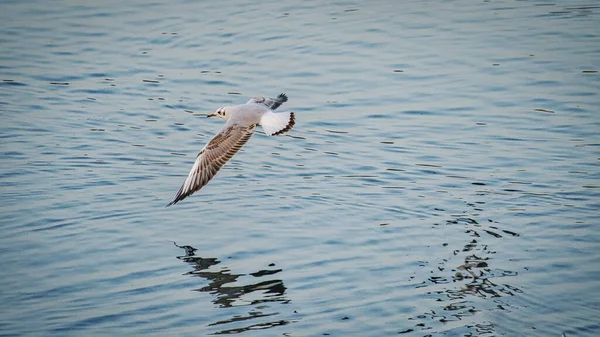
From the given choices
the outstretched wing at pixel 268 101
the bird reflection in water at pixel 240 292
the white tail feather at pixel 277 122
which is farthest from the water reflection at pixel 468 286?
the outstretched wing at pixel 268 101

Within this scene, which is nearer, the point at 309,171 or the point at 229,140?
the point at 229,140

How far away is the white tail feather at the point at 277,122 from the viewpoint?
944 centimetres

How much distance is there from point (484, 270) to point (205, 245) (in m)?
2.76

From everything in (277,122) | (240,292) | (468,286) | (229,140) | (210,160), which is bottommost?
(468,286)

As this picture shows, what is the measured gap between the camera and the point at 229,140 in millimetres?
9875

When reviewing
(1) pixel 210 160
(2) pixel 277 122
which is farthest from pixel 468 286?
(1) pixel 210 160

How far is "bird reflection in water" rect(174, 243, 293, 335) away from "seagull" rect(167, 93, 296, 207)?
1.33 metres

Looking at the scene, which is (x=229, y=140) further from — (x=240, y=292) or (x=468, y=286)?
(x=468, y=286)

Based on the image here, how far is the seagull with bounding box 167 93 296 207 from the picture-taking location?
31.6 ft

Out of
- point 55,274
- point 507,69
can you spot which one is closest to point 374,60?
point 507,69

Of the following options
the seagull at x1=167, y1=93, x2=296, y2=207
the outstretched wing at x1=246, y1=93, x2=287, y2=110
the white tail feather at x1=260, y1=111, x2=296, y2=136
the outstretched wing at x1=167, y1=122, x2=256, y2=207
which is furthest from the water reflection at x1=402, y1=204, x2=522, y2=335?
the outstretched wing at x1=246, y1=93, x2=287, y2=110

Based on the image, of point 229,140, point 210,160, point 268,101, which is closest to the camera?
point 210,160

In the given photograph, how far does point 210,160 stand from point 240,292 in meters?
2.31

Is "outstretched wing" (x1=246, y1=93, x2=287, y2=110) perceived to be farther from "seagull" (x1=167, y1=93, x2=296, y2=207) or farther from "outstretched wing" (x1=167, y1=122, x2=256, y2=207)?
"outstretched wing" (x1=167, y1=122, x2=256, y2=207)
